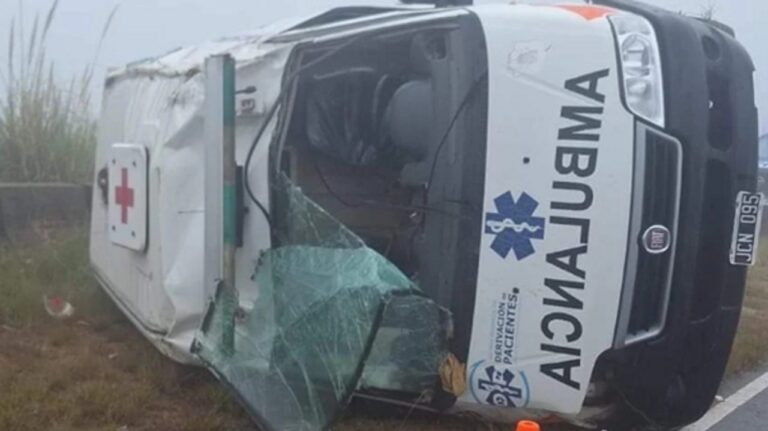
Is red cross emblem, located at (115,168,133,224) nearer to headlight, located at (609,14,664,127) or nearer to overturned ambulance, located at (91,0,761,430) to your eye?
overturned ambulance, located at (91,0,761,430)

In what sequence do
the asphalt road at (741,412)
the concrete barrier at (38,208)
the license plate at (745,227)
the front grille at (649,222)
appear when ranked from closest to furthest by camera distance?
the front grille at (649,222), the license plate at (745,227), the asphalt road at (741,412), the concrete barrier at (38,208)

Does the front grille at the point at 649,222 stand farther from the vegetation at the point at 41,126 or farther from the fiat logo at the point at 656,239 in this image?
the vegetation at the point at 41,126

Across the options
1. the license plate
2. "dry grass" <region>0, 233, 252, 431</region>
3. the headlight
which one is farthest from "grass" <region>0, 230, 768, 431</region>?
the headlight

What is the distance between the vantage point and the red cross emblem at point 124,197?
16.5 feet

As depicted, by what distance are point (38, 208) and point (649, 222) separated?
4.21 metres

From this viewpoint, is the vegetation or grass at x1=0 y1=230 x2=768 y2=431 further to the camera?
the vegetation

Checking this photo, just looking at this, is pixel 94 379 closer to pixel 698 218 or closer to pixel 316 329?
pixel 316 329

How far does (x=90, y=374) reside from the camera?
4.66m

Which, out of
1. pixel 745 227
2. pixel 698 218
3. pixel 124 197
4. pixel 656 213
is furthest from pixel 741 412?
pixel 124 197

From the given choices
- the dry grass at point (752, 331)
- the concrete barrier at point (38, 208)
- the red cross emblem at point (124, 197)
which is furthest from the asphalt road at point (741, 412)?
the concrete barrier at point (38, 208)

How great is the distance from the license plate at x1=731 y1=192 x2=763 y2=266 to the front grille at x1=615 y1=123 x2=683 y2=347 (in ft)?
0.98

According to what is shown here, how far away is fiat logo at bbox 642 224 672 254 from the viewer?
372cm

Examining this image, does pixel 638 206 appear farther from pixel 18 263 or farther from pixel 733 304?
pixel 18 263

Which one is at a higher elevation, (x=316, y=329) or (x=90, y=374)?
(x=316, y=329)
